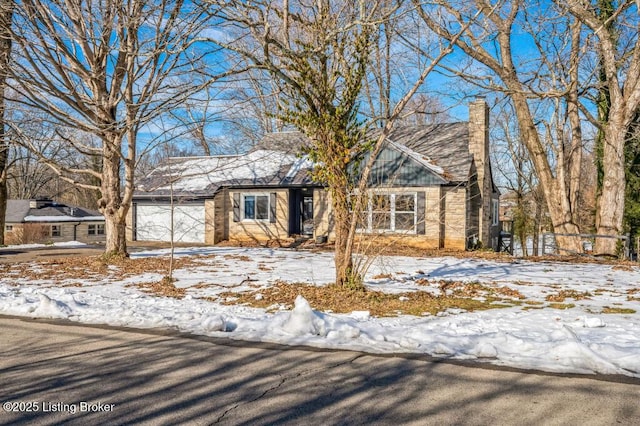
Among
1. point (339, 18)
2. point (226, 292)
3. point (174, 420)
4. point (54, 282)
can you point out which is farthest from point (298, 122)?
point (54, 282)

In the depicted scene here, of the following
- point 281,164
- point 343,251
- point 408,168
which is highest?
point 281,164

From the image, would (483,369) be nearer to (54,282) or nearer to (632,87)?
(54,282)

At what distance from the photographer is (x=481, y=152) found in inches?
758

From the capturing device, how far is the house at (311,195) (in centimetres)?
1772

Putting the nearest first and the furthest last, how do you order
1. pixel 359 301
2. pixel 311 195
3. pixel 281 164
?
1. pixel 359 301
2. pixel 311 195
3. pixel 281 164

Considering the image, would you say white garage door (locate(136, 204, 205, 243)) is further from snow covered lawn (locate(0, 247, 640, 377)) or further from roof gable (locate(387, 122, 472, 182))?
roof gable (locate(387, 122, 472, 182))

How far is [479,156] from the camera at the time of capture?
19.3 meters

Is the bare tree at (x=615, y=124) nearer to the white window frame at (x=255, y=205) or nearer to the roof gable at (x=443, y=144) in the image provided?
the roof gable at (x=443, y=144)

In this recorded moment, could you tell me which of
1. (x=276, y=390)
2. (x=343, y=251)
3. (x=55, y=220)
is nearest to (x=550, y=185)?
(x=343, y=251)

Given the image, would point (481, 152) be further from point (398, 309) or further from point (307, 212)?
point (398, 309)

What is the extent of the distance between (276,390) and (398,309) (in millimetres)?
3501

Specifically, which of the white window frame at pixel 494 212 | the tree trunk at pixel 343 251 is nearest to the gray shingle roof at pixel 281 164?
the white window frame at pixel 494 212

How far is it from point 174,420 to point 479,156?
1814 cm

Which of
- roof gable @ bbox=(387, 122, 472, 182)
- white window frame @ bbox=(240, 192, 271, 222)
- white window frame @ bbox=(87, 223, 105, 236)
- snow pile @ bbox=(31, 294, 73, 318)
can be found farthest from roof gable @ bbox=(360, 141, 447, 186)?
white window frame @ bbox=(87, 223, 105, 236)
